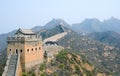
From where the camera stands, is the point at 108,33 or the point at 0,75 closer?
the point at 0,75

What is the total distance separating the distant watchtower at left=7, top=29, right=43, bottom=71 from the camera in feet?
150

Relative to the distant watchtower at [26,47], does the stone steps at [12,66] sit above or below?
below

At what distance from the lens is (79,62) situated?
62.0 m

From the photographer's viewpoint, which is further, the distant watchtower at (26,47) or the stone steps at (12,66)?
the distant watchtower at (26,47)

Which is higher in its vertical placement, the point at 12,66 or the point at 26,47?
the point at 26,47

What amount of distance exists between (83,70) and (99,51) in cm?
4084

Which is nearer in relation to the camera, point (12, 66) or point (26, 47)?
point (12, 66)

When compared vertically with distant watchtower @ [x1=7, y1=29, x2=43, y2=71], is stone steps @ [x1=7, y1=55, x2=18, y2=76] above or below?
below

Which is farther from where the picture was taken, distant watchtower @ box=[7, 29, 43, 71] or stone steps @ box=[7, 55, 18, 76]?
distant watchtower @ box=[7, 29, 43, 71]

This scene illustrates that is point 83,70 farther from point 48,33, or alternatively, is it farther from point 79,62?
point 48,33

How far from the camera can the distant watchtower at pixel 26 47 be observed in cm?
4575

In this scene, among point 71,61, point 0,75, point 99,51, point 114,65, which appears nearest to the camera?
point 0,75

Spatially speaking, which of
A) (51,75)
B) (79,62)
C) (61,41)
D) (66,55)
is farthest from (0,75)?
(61,41)

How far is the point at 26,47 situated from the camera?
45.9m
